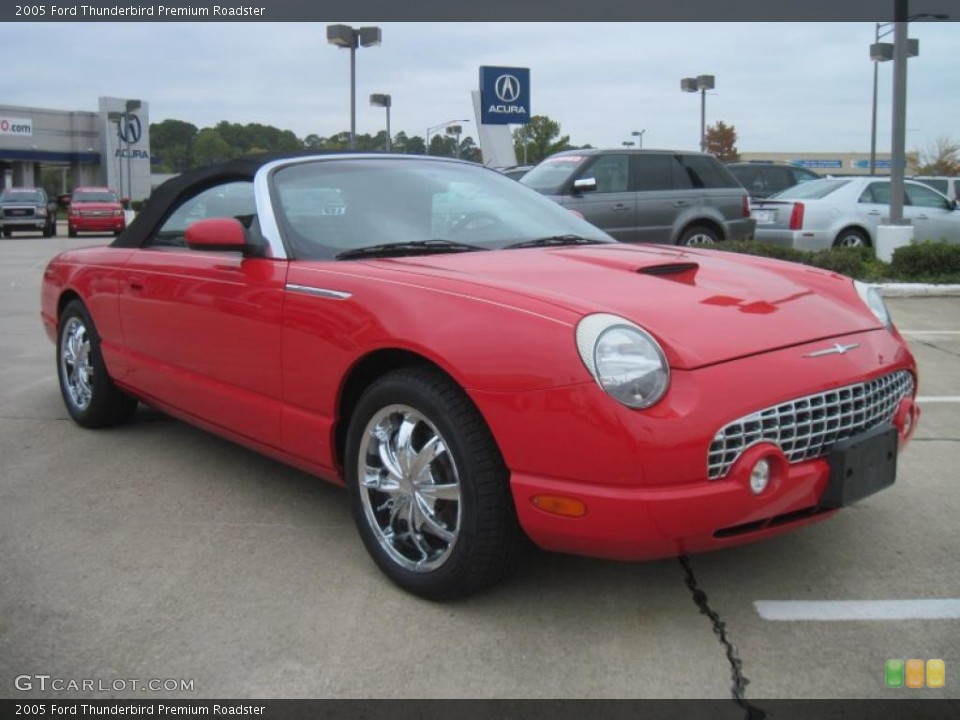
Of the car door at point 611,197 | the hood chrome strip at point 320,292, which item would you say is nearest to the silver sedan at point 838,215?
the car door at point 611,197

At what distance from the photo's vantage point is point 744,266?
3.42 m

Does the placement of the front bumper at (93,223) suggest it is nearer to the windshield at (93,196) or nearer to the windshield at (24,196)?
the windshield at (93,196)

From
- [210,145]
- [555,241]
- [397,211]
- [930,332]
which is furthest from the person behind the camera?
[210,145]

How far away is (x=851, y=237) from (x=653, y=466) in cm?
1137

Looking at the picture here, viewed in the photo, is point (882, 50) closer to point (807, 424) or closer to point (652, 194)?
point (652, 194)

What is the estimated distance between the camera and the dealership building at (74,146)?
4859 centimetres

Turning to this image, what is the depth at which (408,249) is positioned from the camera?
136 inches

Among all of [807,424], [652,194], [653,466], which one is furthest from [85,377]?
[652,194]

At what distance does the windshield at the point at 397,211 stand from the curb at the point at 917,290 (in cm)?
693

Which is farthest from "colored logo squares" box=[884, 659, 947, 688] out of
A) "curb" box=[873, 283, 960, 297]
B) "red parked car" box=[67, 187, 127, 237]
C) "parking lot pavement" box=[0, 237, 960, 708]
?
"red parked car" box=[67, 187, 127, 237]

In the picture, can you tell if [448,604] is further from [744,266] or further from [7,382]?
[7,382]

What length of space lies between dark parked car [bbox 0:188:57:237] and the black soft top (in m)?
25.7

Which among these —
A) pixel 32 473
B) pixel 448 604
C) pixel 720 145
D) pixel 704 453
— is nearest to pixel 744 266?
pixel 704 453

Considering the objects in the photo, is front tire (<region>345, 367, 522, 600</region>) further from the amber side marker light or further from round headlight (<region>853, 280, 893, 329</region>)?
round headlight (<region>853, 280, 893, 329</region>)
